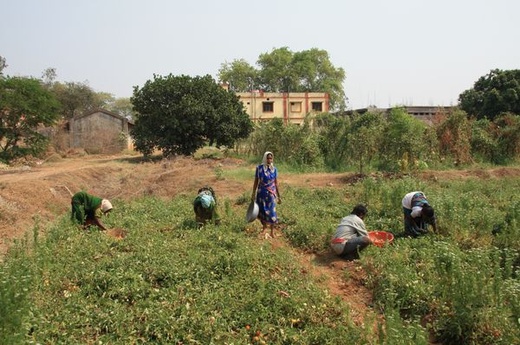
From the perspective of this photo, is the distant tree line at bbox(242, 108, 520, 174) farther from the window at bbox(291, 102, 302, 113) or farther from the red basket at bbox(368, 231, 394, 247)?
the window at bbox(291, 102, 302, 113)

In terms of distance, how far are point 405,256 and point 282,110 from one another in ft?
131

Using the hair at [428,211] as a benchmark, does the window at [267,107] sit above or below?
above

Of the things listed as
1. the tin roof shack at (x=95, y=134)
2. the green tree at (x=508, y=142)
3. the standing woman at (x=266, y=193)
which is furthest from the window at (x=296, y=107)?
the standing woman at (x=266, y=193)

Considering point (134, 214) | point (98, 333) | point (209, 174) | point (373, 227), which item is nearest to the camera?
point (98, 333)

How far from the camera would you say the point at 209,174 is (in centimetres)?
1764

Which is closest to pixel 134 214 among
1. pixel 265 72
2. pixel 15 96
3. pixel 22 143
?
pixel 15 96

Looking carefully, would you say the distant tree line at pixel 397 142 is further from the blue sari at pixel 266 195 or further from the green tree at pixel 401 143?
the blue sari at pixel 266 195

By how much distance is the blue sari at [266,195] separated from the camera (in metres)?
8.59

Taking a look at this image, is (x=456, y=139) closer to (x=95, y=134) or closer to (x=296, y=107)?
(x=95, y=134)

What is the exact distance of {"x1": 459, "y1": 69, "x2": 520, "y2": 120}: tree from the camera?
94.0ft

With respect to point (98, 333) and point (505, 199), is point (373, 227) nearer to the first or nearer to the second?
point (505, 199)

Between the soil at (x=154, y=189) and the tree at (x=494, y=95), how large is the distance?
14.4 meters

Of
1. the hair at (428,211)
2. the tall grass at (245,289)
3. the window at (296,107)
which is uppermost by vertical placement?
the window at (296,107)

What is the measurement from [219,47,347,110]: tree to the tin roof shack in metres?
26.7
